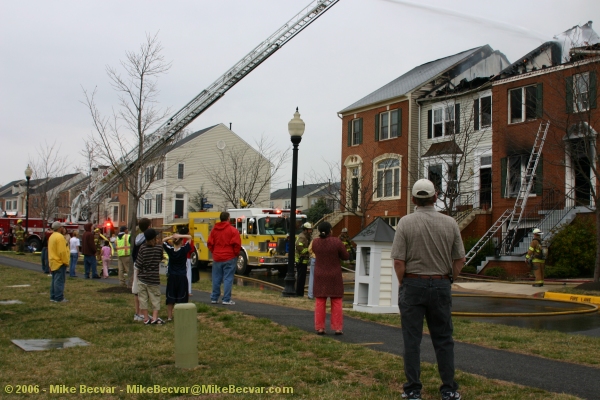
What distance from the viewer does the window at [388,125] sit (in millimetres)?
34344

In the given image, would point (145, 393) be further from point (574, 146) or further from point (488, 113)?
point (488, 113)

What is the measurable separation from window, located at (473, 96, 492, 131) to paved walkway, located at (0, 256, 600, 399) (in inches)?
827

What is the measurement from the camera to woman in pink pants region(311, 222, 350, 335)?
9.02 meters

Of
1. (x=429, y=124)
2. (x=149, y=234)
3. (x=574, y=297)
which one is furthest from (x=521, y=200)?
(x=149, y=234)

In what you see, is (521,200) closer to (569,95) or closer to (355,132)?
(569,95)

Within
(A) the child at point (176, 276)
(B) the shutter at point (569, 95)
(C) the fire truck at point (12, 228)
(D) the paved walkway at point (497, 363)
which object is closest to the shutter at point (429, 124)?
(B) the shutter at point (569, 95)

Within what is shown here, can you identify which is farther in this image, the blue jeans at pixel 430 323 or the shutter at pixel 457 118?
the shutter at pixel 457 118

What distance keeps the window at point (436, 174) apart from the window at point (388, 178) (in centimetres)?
389

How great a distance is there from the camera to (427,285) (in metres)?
5.43

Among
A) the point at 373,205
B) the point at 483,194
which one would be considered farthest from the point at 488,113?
the point at 373,205

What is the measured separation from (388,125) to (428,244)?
3001 cm

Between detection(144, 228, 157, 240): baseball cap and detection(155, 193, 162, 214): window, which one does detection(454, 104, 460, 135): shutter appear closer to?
detection(144, 228, 157, 240): baseball cap

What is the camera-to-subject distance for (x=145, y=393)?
5.85m

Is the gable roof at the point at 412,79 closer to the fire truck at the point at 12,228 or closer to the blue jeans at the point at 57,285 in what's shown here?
the fire truck at the point at 12,228
